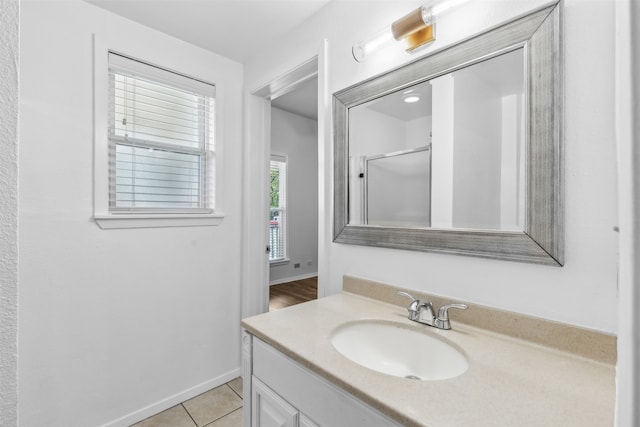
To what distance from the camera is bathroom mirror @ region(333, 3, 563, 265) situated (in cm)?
90

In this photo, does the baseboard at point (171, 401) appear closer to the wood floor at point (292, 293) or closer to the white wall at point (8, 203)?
the wood floor at point (292, 293)

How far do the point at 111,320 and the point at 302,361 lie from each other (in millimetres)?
1449

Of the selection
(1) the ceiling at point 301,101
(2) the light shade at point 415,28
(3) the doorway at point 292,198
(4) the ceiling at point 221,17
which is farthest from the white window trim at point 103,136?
(3) the doorway at point 292,198

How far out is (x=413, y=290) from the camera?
4.02ft

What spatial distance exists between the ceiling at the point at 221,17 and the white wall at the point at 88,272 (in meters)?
0.09

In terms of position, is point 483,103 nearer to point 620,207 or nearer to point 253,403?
point 620,207

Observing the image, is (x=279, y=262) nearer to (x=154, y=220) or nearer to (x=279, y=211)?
Result: (x=279, y=211)

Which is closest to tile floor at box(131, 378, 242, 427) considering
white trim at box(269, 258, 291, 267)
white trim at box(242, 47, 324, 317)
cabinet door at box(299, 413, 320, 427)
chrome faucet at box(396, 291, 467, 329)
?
white trim at box(242, 47, 324, 317)

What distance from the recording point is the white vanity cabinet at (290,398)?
76 centimetres

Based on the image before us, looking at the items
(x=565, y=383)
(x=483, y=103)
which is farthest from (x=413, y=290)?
(x=483, y=103)

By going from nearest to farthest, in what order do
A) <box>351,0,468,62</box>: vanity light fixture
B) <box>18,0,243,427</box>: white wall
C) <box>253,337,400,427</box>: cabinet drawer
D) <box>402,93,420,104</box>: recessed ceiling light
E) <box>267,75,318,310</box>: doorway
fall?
<box>253,337,400,427</box>: cabinet drawer → <box>351,0,468,62</box>: vanity light fixture → <box>402,93,420,104</box>: recessed ceiling light → <box>18,0,243,427</box>: white wall → <box>267,75,318,310</box>: doorway

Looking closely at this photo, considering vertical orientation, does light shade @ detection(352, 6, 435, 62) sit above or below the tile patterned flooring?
above

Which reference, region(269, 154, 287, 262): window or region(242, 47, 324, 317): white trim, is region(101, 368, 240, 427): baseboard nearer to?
region(242, 47, 324, 317): white trim

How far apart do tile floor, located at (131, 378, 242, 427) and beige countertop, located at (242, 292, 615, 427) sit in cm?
118
